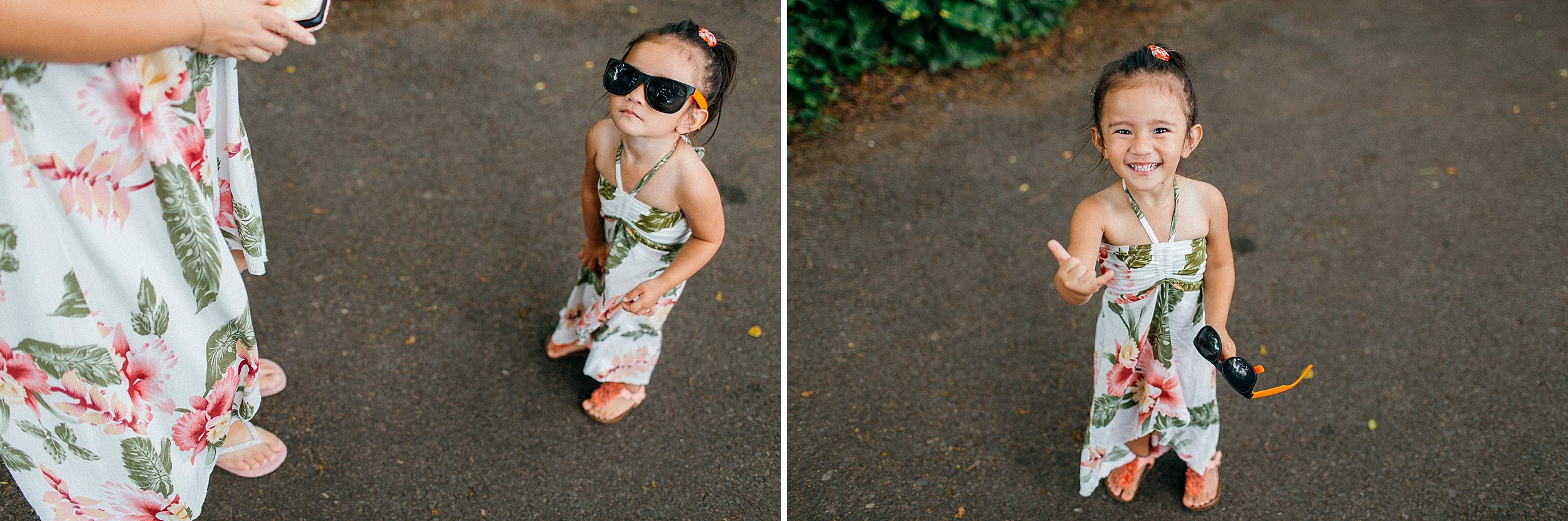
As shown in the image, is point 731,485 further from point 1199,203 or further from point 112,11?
point 112,11

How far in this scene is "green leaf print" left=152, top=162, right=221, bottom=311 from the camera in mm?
1607

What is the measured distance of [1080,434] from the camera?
2.77 metres

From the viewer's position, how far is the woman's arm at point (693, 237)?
209 cm

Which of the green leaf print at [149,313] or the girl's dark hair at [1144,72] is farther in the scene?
the girl's dark hair at [1144,72]

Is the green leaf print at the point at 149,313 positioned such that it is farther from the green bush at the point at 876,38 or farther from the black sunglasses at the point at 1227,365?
the green bush at the point at 876,38

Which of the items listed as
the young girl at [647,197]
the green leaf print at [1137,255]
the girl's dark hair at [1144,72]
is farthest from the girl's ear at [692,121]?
the green leaf print at [1137,255]

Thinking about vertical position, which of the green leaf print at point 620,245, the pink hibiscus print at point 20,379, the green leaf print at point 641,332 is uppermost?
the pink hibiscus print at point 20,379

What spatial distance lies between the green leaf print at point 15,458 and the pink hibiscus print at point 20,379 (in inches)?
5.8

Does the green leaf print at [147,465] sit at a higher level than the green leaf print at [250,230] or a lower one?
lower

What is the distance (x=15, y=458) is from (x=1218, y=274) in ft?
7.92

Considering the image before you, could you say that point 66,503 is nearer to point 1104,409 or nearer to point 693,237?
point 693,237

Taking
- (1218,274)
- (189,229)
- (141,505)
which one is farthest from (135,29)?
(1218,274)

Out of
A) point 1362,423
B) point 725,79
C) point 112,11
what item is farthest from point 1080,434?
point 112,11

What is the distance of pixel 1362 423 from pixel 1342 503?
32 cm
